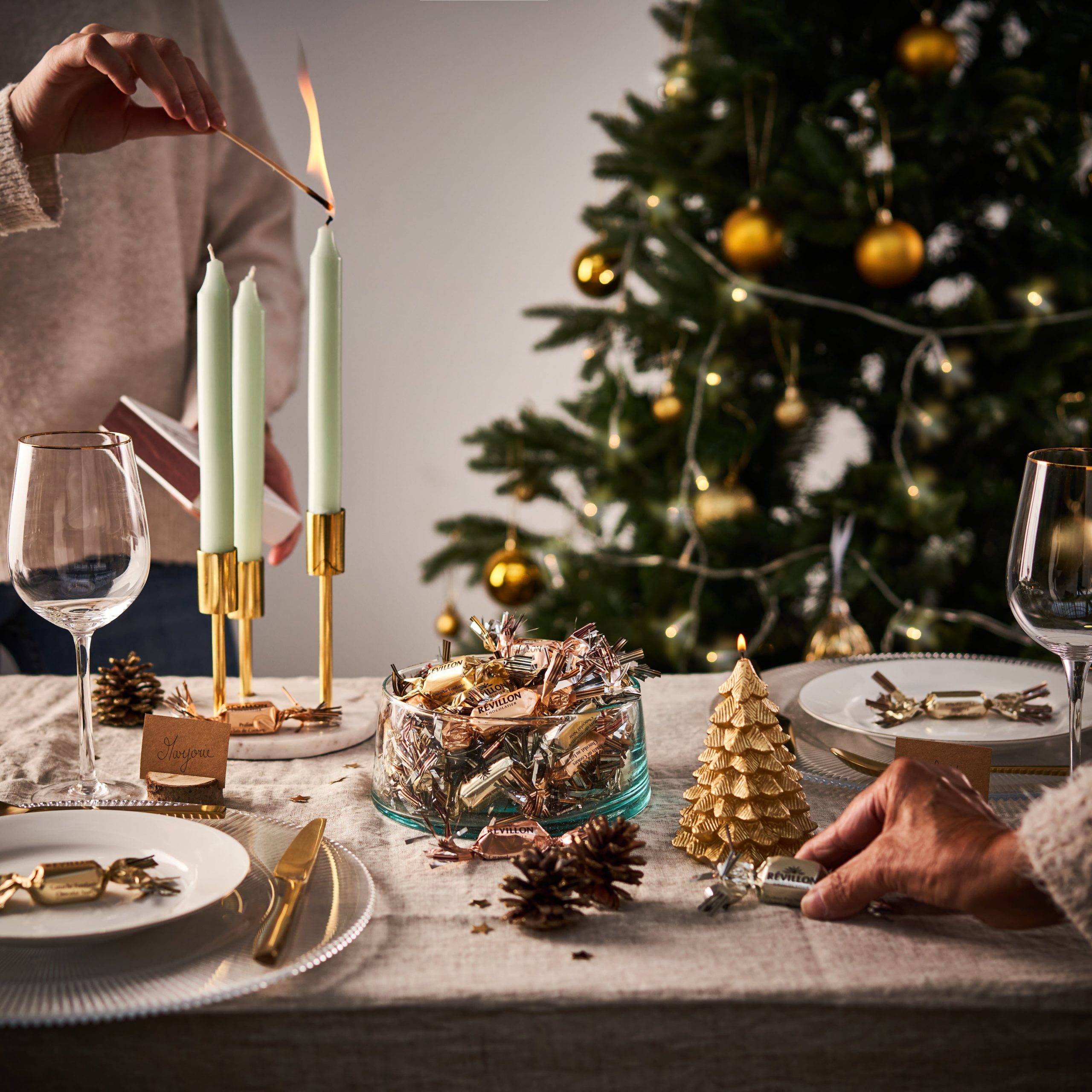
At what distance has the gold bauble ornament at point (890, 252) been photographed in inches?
62.2

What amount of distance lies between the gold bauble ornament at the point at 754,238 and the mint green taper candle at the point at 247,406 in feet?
3.31

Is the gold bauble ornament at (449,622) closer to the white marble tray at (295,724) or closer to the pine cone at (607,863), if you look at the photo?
the white marble tray at (295,724)

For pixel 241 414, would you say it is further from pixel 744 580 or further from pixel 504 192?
pixel 504 192

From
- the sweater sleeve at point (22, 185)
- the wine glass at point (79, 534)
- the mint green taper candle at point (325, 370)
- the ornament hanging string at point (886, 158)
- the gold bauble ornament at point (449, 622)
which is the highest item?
the ornament hanging string at point (886, 158)

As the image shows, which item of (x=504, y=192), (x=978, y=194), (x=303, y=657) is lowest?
(x=303, y=657)

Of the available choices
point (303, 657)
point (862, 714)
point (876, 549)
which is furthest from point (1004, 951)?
point (303, 657)

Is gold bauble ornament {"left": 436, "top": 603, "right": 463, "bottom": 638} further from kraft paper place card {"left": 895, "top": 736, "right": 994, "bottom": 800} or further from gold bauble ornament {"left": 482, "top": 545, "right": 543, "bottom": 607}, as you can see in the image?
kraft paper place card {"left": 895, "top": 736, "right": 994, "bottom": 800}

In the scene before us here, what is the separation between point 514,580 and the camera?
75.9 inches

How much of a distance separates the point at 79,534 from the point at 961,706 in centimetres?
70

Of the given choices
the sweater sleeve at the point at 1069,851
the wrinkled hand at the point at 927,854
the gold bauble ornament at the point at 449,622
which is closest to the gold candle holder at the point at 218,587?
the wrinkled hand at the point at 927,854

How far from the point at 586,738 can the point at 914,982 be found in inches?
9.5

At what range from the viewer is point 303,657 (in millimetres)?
2834

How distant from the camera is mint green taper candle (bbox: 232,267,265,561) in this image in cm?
86

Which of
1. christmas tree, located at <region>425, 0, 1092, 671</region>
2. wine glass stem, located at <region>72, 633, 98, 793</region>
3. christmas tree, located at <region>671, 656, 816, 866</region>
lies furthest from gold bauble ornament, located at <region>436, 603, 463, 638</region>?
christmas tree, located at <region>671, 656, 816, 866</region>
